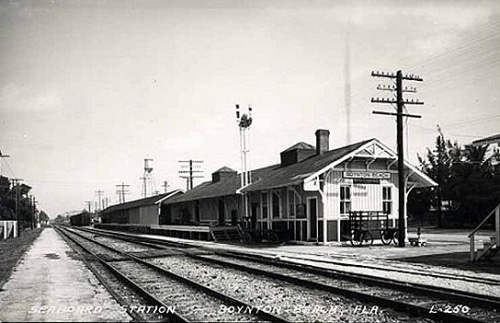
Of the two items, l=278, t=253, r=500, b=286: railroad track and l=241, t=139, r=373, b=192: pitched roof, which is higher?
l=241, t=139, r=373, b=192: pitched roof

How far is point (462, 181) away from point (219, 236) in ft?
84.4

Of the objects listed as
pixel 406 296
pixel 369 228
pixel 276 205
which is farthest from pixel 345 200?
pixel 406 296

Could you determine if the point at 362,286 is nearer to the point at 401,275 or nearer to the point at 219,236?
the point at 401,275

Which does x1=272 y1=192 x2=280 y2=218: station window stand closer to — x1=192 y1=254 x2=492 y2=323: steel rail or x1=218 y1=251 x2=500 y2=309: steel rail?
x1=218 y1=251 x2=500 y2=309: steel rail

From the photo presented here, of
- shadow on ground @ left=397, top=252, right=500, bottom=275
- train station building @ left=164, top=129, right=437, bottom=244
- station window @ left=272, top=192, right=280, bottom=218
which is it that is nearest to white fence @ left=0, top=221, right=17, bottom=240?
train station building @ left=164, top=129, right=437, bottom=244

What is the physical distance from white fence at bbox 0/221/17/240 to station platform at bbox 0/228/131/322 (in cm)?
2970

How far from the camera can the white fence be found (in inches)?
1654

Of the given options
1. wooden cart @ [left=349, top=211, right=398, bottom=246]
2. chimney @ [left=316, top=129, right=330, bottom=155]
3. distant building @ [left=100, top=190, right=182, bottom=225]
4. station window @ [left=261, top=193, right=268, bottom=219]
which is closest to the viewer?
wooden cart @ [left=349, top=211, right=398, bottom=246]

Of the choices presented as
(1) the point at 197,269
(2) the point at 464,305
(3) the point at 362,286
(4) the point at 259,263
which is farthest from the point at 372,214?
(2) the point at 464,305

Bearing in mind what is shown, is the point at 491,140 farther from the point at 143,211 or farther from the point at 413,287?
the point at 143,211

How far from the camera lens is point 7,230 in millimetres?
44594

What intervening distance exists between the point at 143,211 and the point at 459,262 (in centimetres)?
4704

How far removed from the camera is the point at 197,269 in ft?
48.8

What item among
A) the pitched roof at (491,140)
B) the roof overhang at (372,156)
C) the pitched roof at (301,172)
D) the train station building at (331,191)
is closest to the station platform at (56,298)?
the roof overhang at (372,156)
